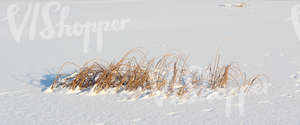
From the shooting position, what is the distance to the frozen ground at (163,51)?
2193 mm

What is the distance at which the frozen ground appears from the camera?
2.19 metres

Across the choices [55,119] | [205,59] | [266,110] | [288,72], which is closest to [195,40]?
[205,59]

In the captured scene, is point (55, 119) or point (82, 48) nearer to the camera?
point (55, 119)

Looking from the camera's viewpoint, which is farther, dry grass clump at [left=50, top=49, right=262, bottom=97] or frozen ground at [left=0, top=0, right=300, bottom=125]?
dry grass clump at [left=50, top=49, right=262, bottom=97]

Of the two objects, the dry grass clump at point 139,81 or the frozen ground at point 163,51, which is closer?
the frozen ground at point 163,51

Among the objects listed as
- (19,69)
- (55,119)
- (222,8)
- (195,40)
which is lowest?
(55,119)

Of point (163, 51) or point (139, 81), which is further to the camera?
point (163, 51)

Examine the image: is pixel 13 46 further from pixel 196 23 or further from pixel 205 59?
pixel 196 23

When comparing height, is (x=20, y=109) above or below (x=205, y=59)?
below

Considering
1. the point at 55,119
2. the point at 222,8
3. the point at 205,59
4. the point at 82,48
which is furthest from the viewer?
the point at 222,8

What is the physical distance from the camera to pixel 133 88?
2662 millimetres

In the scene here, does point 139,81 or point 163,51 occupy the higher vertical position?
point 163,51

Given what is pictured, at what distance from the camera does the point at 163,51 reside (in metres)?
4.23

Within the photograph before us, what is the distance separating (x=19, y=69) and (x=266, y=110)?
2243mm
